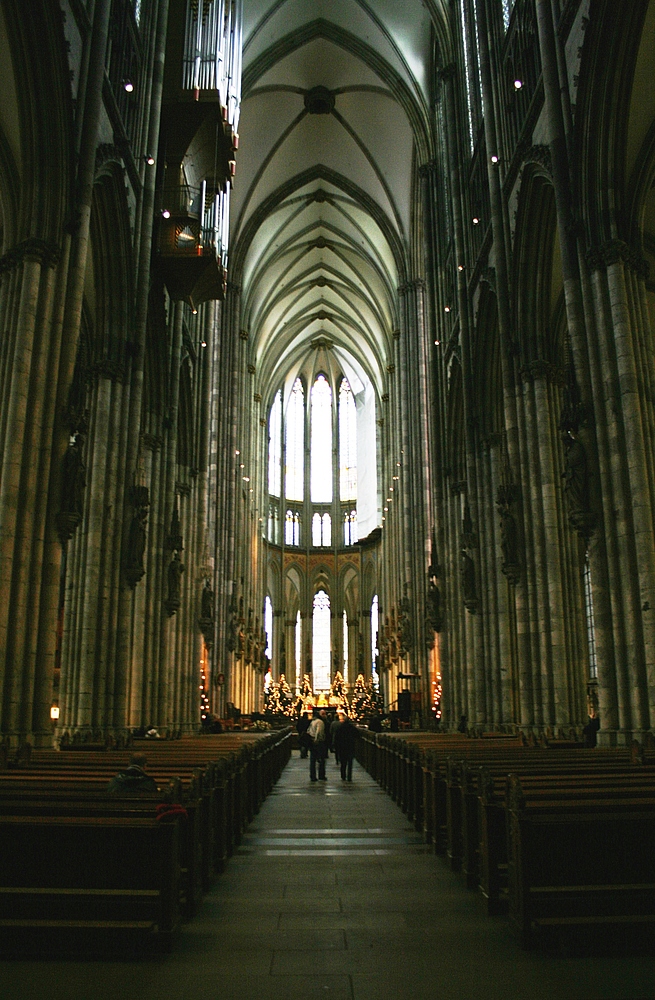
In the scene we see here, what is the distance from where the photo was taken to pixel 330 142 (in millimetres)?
39406

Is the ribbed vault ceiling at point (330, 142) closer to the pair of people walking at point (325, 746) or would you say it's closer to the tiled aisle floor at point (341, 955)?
the pair of people walking at point (325, 746)

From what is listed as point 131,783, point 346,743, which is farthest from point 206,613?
point 131,783

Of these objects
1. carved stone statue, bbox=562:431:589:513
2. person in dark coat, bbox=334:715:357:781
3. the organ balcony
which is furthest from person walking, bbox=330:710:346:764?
the organ balcony

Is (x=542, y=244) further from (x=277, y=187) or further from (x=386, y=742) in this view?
(x=277, y=187)

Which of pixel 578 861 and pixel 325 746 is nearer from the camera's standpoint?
pixel 578 861

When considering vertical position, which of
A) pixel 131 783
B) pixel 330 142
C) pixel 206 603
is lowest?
pixel 131 783

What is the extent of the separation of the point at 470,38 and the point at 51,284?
50.5ft

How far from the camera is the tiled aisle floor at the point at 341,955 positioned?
434 centimetres

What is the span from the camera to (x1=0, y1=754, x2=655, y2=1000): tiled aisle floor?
14.2 ft

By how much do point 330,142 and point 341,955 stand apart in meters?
39.6

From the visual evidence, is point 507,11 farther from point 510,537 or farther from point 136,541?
point 136,541

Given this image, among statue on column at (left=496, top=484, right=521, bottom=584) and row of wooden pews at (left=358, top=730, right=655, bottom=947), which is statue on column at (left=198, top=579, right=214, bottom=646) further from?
row of wooden pews at (left=358, top=730, right=655, bottom=947)

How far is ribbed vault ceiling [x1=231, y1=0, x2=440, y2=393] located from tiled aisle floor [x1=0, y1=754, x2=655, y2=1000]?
27.6 meters

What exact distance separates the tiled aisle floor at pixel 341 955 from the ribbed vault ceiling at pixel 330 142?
90.4 feet
